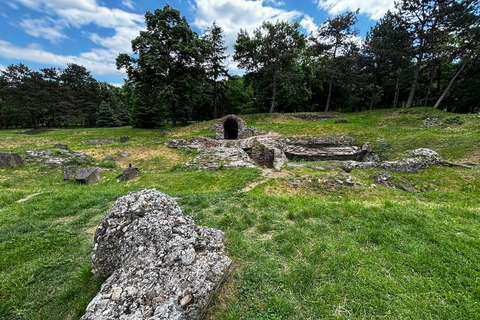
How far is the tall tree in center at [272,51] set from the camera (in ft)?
100

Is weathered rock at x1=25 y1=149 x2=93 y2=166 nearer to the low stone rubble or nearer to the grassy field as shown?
the low stone rubble

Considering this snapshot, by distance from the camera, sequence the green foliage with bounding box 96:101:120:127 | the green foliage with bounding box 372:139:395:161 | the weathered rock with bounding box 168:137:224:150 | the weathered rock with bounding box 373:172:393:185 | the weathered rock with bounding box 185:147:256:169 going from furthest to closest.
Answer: the green foliage with bounding box 96:101:120:127 < the weathered rock with bounding box 168:137:224:150 < the green foliage with bounding box 372:139:395:161 < the weathered rock with bounding box 185:147:256:169 < the weathered rock with bounding box 373:172:393:185

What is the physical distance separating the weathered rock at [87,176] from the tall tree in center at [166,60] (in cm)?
1674

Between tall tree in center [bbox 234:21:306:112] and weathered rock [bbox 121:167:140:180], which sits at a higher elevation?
tall tree in center [bbox 234:21:306:112]

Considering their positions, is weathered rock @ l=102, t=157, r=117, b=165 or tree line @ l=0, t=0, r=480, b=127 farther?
tree line @ l=0, t=0, r=480, b=127

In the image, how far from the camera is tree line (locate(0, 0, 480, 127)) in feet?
80.4

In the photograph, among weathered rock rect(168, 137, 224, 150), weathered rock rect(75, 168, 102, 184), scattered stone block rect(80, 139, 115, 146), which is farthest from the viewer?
scattered stone block rect(80, 139, 115, 146)

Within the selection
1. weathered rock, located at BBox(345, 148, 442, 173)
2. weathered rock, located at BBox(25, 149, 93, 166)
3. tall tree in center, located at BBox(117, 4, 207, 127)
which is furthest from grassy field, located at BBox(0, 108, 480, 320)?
tall tree in center, located at BBox(117, 4, 207, 127)

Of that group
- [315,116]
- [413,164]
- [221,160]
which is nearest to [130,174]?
[221,160]

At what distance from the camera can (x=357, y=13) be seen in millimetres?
28906

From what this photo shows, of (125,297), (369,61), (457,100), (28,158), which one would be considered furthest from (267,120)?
(457,100)

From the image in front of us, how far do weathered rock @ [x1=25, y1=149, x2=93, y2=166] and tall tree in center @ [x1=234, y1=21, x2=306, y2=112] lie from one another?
29.3 meters

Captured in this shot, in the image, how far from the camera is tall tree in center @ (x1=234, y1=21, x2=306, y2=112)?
100ft

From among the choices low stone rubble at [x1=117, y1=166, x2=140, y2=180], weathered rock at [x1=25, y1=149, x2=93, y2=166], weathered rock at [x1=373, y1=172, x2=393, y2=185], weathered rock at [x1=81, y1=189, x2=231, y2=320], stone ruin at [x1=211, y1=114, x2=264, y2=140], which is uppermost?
stone ruin at [x1=211, y1=114, x2=264, y2=140]
